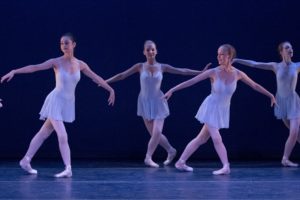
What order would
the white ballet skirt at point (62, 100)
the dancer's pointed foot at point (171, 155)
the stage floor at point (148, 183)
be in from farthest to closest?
the dancer's pointed foot at point (171, 155), the white ballet skirt at point (62, 100), the stage floor at point (148, 183)

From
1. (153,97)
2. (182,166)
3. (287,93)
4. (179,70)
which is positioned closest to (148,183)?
(182,166)

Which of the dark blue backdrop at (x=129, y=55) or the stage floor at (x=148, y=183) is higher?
the dark blue backdrop at (x=129, y=55)

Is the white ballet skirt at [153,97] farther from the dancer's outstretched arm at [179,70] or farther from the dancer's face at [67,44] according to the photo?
the dancer's face at [67,44]

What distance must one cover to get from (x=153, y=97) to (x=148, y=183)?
1.98m

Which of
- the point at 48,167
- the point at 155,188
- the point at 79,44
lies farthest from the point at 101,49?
the point at 155,188

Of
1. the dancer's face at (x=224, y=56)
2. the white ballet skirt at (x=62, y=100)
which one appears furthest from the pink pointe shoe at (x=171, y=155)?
the white ballet skirt at (x=62, y=100)

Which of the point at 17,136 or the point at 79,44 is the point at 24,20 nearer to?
the point at 79,44

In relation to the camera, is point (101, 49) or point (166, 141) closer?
point (166, 141)

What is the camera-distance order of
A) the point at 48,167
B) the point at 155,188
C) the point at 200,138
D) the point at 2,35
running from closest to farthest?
the point at 155,188 < the point at 200,138 < the point at 48,167 < the point at 2,35

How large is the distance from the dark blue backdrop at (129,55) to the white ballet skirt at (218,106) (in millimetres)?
1951

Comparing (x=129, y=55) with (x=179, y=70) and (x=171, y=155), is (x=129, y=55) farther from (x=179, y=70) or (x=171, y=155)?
(x=171, y=155)

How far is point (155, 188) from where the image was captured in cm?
712

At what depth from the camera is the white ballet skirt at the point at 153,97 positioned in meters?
9.14

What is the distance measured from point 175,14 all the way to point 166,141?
195cm
